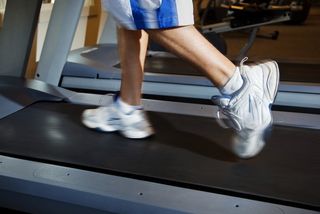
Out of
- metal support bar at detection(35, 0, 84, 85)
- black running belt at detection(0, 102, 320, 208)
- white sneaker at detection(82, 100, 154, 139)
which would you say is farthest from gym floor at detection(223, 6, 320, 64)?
white sneaker at detection(82, 100, 154, 139)

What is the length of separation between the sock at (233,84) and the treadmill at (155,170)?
24cm

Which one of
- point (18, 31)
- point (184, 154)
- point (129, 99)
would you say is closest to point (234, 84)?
point (184, 154)

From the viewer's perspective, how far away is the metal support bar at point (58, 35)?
234 centimetres

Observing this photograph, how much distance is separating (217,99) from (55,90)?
1.15 metres

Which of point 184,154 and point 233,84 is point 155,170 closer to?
point 184,154

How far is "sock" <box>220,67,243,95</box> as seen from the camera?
3.97 ft

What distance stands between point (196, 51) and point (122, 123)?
477 millimetres

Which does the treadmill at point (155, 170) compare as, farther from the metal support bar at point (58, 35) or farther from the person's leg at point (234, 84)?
the metal support bar at point (58, 35)

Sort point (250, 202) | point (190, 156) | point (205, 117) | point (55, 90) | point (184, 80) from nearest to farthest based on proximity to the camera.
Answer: point (250, 202)
point (190, 156)
point (205, 117)
point (55, 90)
point (184, 80)

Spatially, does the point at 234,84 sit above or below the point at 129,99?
above

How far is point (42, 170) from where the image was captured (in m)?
1.30

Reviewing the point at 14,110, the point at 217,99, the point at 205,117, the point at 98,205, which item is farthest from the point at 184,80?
the point at 98,205

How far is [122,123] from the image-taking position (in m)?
1.54

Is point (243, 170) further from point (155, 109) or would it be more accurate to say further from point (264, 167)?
point (155, 109)
